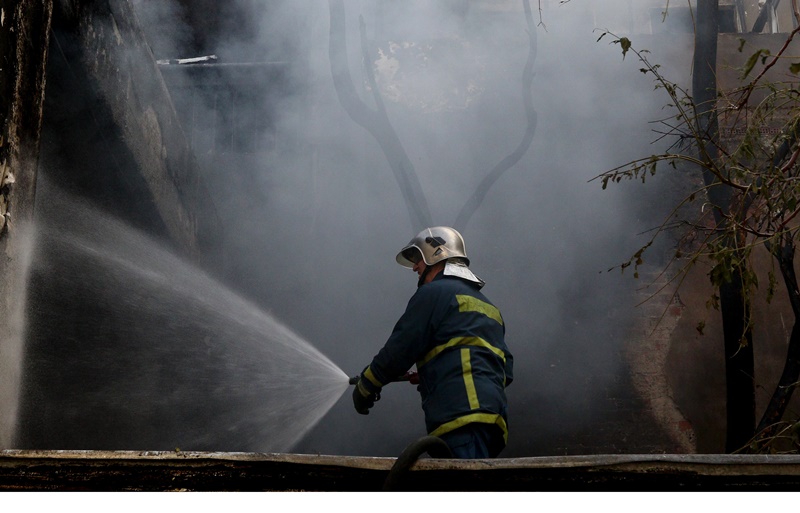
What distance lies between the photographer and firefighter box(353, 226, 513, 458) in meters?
3.37

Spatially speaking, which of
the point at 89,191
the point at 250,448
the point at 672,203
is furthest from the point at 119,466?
the point at 672,203

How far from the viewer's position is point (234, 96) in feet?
24.5

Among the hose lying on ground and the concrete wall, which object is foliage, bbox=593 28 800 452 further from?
the concrete wall

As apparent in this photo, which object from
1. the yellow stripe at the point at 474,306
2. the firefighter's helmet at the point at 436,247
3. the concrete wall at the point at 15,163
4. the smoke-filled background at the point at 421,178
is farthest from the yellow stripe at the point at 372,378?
the smoke-filled background at the point at 421,178

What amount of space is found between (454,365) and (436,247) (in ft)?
3.21

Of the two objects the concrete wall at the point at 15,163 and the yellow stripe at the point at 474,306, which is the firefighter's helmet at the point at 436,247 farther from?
the concrete wall at the point at 15,163

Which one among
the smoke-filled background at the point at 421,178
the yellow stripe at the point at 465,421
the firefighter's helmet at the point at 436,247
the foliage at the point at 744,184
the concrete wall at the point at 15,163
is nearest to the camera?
the concrete wall at the point at 15,163

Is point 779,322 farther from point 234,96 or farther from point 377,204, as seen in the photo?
point 234,96

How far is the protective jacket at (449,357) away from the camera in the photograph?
3.40 m

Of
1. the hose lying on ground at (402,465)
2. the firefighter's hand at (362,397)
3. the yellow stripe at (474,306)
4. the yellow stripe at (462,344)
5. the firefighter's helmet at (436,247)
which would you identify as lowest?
the firefighter's hand at (362,397)

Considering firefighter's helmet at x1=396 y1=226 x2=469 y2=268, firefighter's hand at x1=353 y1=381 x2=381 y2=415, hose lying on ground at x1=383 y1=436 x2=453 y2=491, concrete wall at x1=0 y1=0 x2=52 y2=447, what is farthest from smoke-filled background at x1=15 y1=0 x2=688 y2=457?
hose lying on ground at x1=383 y1=436 x2=453 y2=491

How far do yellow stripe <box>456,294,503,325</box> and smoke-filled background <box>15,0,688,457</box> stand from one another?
119 inches

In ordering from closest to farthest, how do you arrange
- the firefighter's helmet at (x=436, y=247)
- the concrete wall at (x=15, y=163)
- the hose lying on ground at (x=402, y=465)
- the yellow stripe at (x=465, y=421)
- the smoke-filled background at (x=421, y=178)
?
the hose lying on ground at (x=402, y=465) → the concrete wall at (x=15, y=163) → the yellow stripe at (x=465, y=421) → the firefighter's helmet at (x=436, y=247) → the smoke-filled background at (x=421, y=178)

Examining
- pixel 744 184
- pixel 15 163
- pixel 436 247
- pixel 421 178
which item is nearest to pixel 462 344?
pixel 436 247
